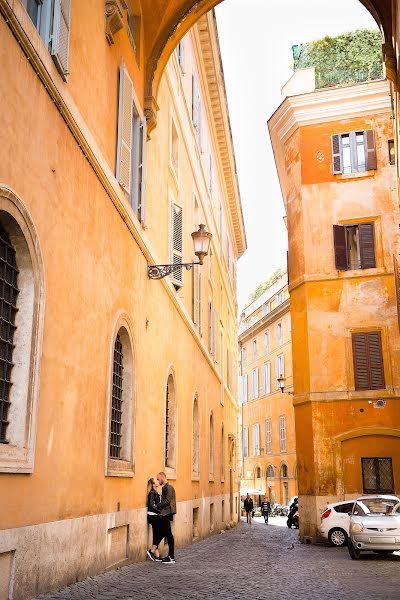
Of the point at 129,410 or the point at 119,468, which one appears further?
the point at 129,410

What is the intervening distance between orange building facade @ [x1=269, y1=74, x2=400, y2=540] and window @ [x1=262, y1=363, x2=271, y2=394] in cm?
2732

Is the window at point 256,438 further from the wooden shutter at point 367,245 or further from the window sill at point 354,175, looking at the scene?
the window sill at point 354,175

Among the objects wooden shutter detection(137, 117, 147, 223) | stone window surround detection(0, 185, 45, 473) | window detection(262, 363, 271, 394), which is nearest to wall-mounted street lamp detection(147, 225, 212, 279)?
wooden shutter detection(137, 117, 147, 223)

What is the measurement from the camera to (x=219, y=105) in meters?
24.8

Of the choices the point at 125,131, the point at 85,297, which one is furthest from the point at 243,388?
the point at 85,297

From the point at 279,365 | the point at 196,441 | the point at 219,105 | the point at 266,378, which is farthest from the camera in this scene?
the point at 266,378

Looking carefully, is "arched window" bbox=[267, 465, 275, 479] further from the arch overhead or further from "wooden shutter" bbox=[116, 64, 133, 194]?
"wooden shutter" bbox=[116, 64, 133, 194]

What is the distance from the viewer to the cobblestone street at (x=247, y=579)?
7824mm

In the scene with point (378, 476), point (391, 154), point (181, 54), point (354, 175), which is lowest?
point (378, 476)

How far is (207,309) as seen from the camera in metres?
22.2

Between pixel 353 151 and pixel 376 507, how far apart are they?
12.4 meters

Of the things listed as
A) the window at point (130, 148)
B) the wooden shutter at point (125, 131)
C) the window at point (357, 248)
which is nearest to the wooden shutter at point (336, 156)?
the window at point (357, 248)

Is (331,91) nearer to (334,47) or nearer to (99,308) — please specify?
(334,47)

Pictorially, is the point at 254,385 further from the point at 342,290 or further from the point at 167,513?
the point at 167,513
